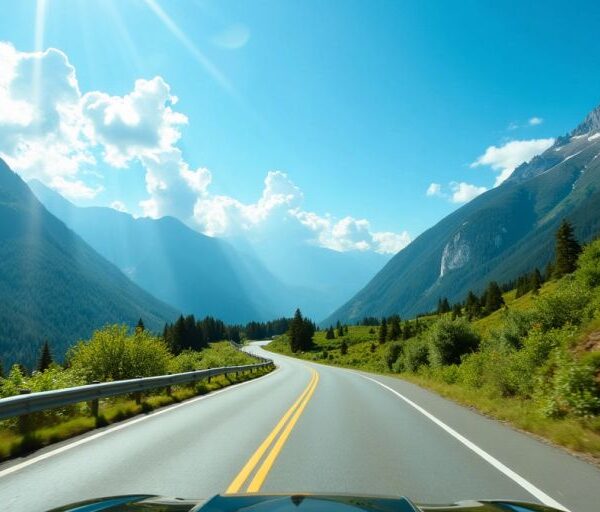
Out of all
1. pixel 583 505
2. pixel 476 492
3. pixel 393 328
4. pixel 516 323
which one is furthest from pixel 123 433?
pixel 393 328

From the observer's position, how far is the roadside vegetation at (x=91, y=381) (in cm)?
1024

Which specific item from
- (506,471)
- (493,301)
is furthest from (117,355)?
(493,301)

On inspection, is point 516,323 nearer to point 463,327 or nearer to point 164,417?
point 463,327

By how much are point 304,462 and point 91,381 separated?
644 inches

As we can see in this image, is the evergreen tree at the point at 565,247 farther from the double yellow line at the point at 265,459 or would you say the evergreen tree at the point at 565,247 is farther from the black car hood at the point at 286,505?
the black car hood at the point at 286,505

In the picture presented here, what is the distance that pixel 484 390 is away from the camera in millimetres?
18594

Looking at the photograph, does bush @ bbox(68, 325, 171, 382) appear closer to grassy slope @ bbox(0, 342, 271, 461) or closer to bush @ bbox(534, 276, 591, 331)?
grassy slope @ bbox(0, 342, 271, 461)

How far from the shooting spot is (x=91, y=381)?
70.6ft

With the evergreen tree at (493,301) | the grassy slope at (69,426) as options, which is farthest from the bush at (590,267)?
the evergreen tree at (493,301)

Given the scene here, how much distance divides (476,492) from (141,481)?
4131mm

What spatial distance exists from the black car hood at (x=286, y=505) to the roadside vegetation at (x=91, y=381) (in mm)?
5628

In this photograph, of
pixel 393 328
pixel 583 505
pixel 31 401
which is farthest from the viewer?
pixel 393 328

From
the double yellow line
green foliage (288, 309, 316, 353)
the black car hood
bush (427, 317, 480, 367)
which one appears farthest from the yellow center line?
green foliage (288, 309, 316, 353)

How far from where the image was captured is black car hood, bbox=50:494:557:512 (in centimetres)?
343
